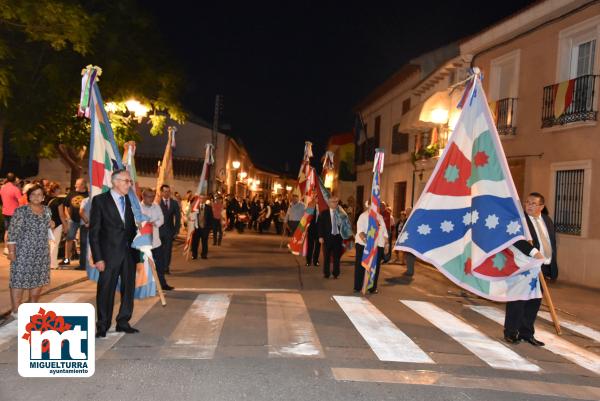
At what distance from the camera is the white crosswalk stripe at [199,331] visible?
593 cm

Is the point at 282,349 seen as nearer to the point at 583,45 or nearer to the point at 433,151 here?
the point at 583,45

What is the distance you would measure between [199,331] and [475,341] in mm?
3308

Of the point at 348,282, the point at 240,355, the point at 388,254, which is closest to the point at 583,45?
the point at 388,254

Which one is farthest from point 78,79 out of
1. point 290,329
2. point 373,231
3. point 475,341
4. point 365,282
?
point 475,341

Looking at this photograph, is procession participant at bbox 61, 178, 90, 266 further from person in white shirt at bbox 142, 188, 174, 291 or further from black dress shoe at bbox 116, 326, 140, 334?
black dress shoe at bbox 116, 326, 140, 334

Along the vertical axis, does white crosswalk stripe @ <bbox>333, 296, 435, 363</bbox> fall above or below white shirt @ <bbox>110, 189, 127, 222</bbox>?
below

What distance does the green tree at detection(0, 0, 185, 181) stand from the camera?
17.5 m

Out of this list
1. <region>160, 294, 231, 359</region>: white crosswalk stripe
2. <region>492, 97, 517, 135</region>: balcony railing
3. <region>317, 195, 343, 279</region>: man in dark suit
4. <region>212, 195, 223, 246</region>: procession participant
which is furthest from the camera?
<region>212, 195, 223, 246</region>: procession participant

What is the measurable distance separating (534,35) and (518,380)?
13632mm

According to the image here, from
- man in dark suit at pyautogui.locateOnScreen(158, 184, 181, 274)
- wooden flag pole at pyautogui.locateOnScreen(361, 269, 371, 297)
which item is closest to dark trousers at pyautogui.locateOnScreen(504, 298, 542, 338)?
wooden flag pole at pyautogui.locateOnScreen(361, 269, 371, 297)

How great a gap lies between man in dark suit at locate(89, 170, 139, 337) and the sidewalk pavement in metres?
1.92

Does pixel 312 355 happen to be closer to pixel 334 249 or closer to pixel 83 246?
pixel 334 249

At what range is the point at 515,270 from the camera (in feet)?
23.1

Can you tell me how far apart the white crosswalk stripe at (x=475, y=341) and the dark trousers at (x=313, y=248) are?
18.5 feet
